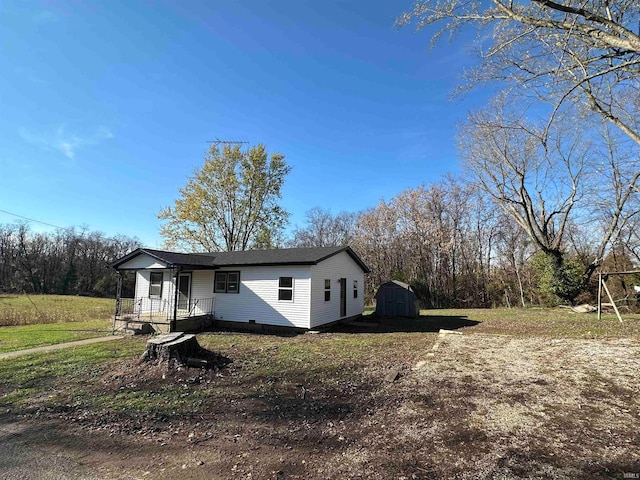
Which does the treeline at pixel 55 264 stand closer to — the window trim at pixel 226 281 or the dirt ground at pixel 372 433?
the window trim at pixel 226 281

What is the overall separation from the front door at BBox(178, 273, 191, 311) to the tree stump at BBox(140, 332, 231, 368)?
8645 mm

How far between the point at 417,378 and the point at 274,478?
3.59m

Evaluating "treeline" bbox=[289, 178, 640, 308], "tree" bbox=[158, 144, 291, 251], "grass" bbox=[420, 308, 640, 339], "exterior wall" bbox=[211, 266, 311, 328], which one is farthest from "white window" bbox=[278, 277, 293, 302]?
"tree" bbox=[158, 144, 291, 251]

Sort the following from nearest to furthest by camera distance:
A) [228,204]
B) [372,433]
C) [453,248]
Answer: [372,433] < [453,248] < [228,204]

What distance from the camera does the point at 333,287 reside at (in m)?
14.5

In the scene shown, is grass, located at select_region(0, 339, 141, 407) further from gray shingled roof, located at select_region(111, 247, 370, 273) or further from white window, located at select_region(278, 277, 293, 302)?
white window, located at select_region(278, 277, 293, 302)

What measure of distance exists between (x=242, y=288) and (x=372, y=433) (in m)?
10.9

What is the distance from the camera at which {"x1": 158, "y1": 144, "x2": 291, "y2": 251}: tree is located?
25.3 m

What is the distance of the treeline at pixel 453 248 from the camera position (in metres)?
22.5

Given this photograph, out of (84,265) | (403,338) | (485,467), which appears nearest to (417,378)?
(485,467)

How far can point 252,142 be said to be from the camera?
85.1 feet

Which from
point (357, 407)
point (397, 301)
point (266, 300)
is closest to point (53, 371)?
point (357, 407)

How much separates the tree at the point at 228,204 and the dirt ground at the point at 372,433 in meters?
20.6

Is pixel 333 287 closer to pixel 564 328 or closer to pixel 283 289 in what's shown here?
pixel 283 289
